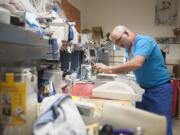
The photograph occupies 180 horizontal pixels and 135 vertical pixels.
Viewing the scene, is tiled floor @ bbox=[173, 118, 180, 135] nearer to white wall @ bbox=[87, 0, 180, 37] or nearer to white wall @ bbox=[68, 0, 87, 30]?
white wall @ bbox=[87, 0, 180, 37]

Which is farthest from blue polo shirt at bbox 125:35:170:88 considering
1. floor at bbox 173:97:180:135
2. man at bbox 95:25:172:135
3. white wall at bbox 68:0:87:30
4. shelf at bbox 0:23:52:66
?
white wall at bbox 68:0:87:30

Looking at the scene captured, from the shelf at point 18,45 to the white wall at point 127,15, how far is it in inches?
177

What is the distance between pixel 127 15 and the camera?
5688 mm

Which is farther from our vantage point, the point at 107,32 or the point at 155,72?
the point at 107,32

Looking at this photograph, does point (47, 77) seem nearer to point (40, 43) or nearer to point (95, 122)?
point (40, 43)

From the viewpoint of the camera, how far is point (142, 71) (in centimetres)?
249

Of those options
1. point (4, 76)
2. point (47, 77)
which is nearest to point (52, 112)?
point (4, 76)

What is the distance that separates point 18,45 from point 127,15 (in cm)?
490

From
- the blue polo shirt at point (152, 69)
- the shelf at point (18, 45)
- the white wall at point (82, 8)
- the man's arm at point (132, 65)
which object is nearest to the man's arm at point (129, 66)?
the man's arm at point (132, 65)

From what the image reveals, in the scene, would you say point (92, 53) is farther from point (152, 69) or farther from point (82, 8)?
point (82, 8)

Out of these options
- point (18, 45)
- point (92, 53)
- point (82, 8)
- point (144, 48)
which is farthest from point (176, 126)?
point (18, 45)

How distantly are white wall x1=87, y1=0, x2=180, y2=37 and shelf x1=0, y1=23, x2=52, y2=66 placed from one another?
4.51 metres

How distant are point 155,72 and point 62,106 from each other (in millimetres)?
1719

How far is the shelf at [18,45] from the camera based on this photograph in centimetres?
90
